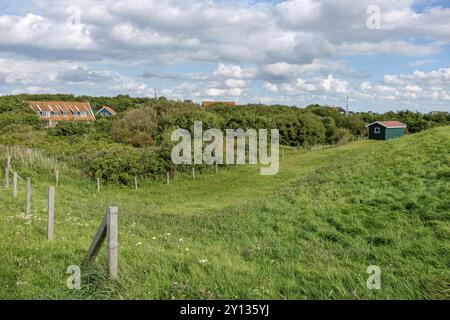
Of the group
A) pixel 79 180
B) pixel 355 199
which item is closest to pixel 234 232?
pixel 355 199

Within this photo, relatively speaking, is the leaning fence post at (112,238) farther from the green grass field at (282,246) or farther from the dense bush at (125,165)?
the dense bush at (125,165)

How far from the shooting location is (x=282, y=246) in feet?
22.2

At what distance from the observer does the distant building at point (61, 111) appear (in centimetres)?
6662

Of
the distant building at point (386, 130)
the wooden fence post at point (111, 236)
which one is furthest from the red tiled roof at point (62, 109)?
the wooden fence post at point (111, 236)

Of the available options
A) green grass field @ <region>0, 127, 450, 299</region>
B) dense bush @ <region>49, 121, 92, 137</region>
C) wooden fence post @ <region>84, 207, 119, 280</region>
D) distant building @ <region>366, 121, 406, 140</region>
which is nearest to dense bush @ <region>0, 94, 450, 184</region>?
dense bush @ <region>49, 121, 92, 137</region>

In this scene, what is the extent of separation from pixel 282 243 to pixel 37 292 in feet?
14.8

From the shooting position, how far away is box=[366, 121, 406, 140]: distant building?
48.4 meters

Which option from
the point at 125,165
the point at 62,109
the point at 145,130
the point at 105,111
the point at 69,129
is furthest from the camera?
the point at 105,111

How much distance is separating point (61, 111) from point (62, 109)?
2.58 ft

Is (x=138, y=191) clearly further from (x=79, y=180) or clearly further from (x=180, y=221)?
(x=180, y=221)

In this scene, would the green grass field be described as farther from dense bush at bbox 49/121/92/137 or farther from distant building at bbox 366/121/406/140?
distant building at bbox 366/121/406/140

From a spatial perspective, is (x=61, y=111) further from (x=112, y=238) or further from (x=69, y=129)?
(x=112, y=238)

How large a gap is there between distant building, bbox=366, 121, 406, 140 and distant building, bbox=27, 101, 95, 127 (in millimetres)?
47357

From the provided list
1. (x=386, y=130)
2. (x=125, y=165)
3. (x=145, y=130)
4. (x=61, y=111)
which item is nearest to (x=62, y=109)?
(x=61, y=111)
